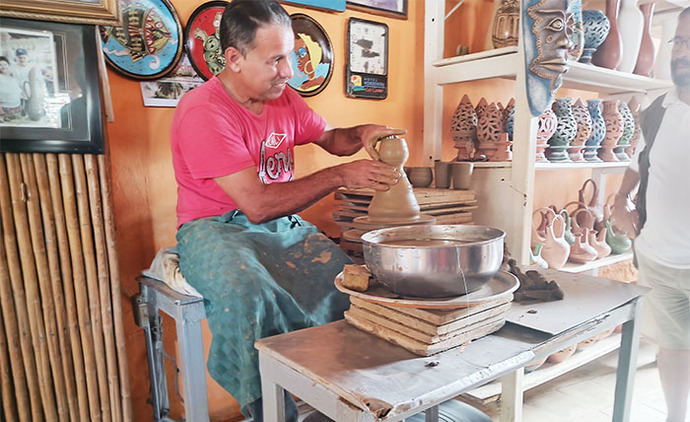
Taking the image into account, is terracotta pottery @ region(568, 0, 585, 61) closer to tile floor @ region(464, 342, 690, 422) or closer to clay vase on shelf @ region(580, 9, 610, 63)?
clay vase on shelf @ region(580, 9, 610, 63)

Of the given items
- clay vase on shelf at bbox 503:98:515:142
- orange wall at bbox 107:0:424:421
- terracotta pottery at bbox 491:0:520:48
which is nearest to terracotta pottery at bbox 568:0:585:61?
terracotta pottery at bbox 491:0:520:48

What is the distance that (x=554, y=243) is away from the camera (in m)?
2.42

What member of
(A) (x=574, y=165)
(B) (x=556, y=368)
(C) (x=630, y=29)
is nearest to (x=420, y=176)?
(A) (x=574, y=165)

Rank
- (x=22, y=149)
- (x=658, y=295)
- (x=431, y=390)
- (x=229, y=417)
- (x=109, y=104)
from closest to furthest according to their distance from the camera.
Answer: (x=431, y=390) → (x=22, y=149) → (x=109, y=104) → (x=658, y=295) → (x=229, y=417)

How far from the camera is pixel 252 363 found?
3.72ft

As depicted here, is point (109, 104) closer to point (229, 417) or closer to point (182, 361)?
point (182, 361)

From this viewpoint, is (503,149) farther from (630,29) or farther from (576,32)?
(630,29)

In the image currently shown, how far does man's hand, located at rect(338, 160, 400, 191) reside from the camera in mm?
1382

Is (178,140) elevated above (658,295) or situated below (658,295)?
above

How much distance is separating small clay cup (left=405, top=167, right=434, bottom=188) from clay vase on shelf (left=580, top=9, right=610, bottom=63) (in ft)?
3.36

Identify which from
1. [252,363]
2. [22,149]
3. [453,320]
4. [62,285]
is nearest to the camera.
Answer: [453,320]

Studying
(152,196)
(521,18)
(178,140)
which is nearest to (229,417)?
(152,196)

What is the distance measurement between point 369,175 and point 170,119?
0.93 metres

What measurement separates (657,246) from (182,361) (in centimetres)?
184
